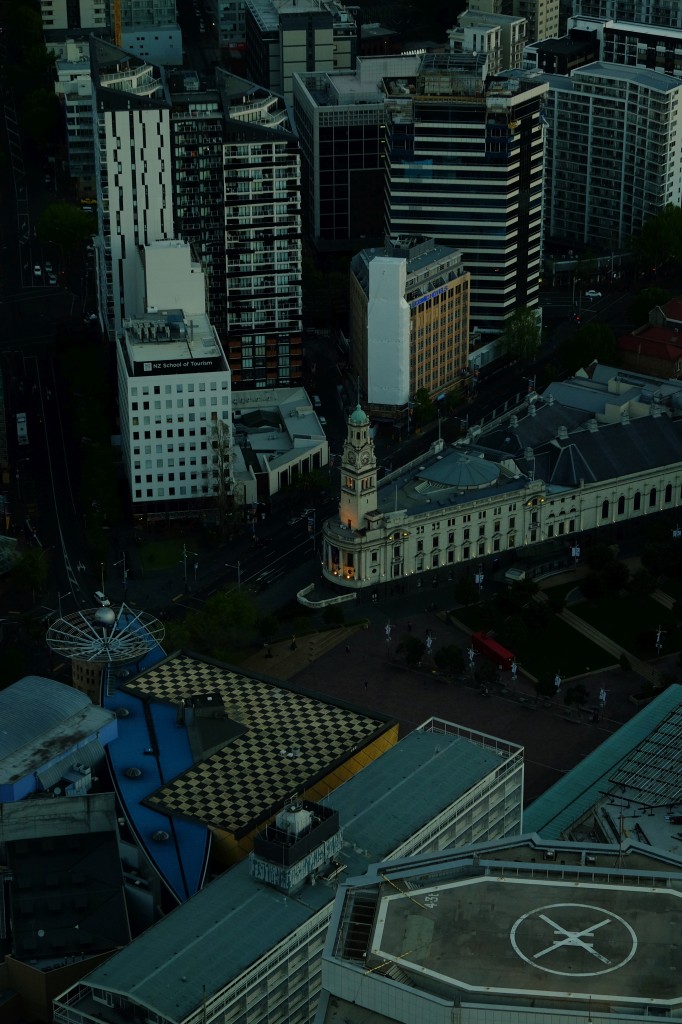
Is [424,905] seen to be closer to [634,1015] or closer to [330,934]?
[330,934]

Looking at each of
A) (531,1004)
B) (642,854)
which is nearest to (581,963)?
(531,1004)

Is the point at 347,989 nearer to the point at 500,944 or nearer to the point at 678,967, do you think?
the point at 500,944

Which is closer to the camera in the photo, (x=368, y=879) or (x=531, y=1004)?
(x=531, y=1004)

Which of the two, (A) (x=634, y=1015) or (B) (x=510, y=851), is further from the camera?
(B) (x=510, y=851)

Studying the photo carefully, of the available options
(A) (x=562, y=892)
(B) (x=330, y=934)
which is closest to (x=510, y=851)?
(A) (x=562, y=892)

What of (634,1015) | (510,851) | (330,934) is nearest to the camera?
(634,1015)

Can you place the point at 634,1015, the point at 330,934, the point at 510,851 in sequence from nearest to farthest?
1. the point at 634,1015
2. the point at 330,934
3. the point at 510,851
